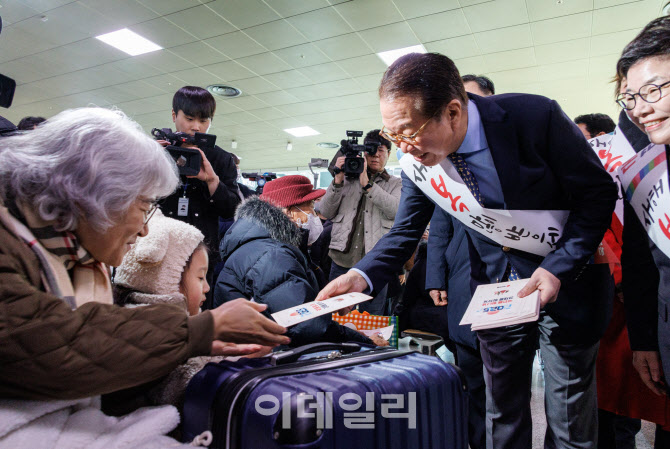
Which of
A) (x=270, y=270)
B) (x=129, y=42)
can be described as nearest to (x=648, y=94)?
(x=270, y=270)

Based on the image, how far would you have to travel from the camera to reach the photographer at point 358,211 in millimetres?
2738

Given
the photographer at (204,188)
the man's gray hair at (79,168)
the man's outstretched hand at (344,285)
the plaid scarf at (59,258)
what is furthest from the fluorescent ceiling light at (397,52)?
the plaid scarf at (59,258)

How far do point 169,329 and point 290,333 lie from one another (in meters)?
0.66

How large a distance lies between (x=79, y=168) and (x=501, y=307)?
0.94 metres

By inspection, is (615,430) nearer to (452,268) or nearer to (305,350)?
(452,268)

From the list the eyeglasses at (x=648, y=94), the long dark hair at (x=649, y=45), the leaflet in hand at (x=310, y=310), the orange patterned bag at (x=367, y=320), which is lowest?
the orange patterned bag at (x=367, y=320)

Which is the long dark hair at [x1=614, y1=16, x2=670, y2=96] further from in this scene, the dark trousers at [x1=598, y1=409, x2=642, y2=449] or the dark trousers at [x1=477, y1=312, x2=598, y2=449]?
the dark trousers at [x1=598, y1=409, x2=642, y2=449]

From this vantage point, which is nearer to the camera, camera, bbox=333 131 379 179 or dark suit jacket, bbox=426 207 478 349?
dark suit jacket, bbox=426 207 478 349

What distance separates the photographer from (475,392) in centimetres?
178

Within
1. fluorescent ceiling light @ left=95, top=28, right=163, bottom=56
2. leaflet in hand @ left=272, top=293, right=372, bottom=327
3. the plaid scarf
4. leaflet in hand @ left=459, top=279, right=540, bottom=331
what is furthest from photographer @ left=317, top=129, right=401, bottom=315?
fluorescent ceiling light @ left=95, top=28, right=163, bottom=56

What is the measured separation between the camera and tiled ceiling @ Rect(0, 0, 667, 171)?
4.40 m

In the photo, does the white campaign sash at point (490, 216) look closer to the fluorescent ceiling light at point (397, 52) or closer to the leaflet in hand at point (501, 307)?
the leaflet in hand at point (501, 307)

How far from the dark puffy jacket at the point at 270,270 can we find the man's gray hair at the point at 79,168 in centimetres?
62

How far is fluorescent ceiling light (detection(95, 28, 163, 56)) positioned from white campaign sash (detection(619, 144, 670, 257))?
5.52m
